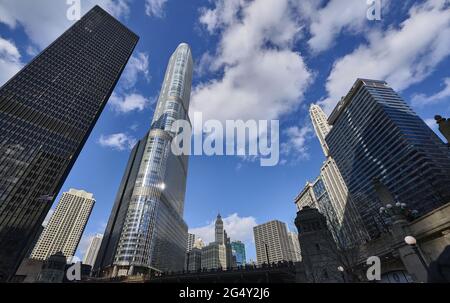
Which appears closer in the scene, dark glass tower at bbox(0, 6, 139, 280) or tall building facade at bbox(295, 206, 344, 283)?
tall building facade at bbox(295, 206, 344, 283)

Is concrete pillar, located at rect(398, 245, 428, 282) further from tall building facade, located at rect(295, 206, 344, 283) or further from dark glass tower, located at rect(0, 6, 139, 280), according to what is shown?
dark glass tower, located at rect(0, 6, 139, 280)

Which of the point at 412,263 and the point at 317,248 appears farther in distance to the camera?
the point at 317,248

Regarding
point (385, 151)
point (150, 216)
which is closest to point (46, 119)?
point (150, 216)

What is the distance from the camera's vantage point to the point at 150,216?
11438 cm

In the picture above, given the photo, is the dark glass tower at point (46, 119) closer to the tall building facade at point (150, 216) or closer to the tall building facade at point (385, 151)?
the tall building facade at point (150, 216)

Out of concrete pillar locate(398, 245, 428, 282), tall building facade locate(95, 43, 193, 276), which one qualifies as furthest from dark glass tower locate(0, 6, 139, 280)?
concrete pillar locate(398, 245, 428, 282)

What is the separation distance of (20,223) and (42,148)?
2991cm

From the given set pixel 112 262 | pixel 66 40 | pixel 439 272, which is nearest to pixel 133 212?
pixel 112 262

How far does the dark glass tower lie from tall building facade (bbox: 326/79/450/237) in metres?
125

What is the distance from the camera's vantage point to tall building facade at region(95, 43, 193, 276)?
101m

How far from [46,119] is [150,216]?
62.8 meters

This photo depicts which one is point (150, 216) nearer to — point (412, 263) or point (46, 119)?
point (46, 119)
